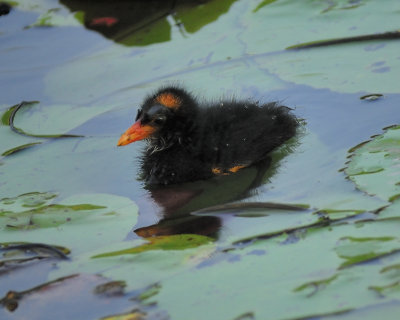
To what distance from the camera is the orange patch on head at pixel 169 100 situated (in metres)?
4.00

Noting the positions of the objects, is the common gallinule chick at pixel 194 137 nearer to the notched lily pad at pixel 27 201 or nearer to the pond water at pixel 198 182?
the pond water at pixel 198 182

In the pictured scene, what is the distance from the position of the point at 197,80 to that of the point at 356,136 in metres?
1.34

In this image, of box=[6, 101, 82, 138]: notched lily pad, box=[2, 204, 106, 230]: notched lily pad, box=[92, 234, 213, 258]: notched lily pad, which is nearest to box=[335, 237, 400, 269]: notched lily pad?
box=[92, 234, 213, 258]: notched lily pad

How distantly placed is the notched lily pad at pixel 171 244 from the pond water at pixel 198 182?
0.01 meters

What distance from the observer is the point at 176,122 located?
13.2 ft

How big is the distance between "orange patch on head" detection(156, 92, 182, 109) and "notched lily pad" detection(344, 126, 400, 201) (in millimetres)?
910

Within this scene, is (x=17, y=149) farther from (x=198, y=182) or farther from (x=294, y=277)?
(x=294, y=277)

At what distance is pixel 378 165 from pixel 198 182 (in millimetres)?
980

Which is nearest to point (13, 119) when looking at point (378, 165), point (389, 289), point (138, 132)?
point (138, 132)

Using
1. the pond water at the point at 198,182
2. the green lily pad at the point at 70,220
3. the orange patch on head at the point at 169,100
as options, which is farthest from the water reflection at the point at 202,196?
the orange patch on head at the point at 169,100

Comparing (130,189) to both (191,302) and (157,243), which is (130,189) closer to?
(157,243)

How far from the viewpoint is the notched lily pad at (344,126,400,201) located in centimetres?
316

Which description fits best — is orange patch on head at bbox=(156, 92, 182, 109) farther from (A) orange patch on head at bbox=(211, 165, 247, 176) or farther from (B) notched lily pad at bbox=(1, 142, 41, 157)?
(B) notched lily pad at bbox=(1, 142, 41, 157)

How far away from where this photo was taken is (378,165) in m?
3.38
